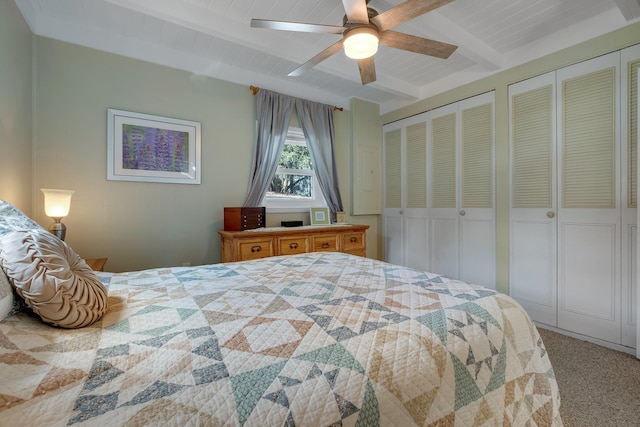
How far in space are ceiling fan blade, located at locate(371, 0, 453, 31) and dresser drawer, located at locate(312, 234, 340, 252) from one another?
2.07 metres

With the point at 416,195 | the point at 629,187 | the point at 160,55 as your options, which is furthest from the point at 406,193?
the point at 160,55

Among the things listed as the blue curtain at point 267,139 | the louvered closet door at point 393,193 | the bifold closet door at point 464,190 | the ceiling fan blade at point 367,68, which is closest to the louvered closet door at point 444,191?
the bifold closet door at point 464,190

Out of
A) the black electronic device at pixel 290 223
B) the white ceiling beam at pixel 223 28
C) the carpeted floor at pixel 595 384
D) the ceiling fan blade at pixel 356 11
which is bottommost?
the carpeted floor at pixel 595 384

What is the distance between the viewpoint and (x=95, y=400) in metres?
0.57

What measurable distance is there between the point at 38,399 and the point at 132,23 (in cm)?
280

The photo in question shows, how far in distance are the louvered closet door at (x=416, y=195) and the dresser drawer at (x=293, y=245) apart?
1.56 meters

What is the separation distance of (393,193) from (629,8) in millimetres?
2641

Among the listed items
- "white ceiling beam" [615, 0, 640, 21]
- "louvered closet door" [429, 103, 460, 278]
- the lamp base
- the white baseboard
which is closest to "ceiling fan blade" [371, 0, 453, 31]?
"white ceiling beam" [615, 0, 640, 21]

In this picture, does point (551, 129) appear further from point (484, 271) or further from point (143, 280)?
point (143, 280)

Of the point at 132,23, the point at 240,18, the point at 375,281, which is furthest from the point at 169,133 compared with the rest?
the point at 375,281

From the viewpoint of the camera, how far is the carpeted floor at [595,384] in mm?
1538

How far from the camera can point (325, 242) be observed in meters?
3.26

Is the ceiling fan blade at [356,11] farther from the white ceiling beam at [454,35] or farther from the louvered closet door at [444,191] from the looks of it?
the louvered closet door at [444,191]

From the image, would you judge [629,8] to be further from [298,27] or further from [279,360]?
[279,360]
